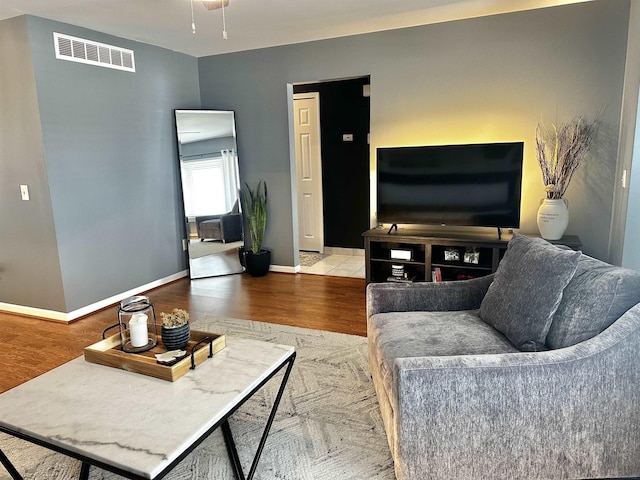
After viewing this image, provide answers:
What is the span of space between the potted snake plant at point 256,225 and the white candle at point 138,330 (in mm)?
2990

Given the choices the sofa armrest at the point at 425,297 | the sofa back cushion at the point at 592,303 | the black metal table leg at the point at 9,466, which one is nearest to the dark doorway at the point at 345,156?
the sofa armrest at the point at 425,297

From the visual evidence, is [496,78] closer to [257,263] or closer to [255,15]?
[255,15]

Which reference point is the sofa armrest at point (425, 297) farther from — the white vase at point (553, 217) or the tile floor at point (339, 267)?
the tile floor at point (339, 267)

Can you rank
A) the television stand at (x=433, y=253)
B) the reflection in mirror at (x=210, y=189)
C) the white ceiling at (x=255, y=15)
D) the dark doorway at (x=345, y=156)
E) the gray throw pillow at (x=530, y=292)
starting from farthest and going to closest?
the dark doorway at (x=345, y=156), the reflection in mirror at (x=210, y=189), the television stand at (x=433, y=253), the white ceiling at (x=255, y=15), the gray throw pillow at (x=530, y=292)

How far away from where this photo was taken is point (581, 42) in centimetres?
343

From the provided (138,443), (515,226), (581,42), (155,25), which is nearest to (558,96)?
(581,42)

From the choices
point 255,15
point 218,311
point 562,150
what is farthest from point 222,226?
point 562,150

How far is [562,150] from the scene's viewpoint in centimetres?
338

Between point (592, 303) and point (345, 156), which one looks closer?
point (592, 303)

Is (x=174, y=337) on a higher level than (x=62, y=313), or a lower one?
higher

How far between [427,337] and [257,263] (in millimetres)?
3107

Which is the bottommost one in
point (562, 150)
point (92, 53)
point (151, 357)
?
point (151, 357)

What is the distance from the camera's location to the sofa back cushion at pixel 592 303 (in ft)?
5.37

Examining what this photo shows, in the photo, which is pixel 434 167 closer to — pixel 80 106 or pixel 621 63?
pixel 621 63
